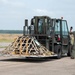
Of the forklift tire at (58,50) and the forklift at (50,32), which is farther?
the forklift tire at (58,50)

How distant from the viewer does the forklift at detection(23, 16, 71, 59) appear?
20578 mm

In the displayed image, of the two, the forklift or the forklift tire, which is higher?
the forklift

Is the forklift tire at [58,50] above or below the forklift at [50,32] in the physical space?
below

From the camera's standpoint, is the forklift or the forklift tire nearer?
the forklift

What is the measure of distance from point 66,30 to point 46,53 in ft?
13.0

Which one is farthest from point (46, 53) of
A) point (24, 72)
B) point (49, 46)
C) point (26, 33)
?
point (24, 72)

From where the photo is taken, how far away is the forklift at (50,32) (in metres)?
20.6

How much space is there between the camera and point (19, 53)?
61.6 ft

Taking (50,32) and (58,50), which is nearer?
(50,32)

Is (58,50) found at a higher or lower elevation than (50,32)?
lower

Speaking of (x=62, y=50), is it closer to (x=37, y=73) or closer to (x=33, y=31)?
(x=33, y=31)

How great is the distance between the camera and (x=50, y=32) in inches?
810

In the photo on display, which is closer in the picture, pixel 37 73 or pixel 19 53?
pixel 37 73

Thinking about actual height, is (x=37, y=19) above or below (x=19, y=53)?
above
